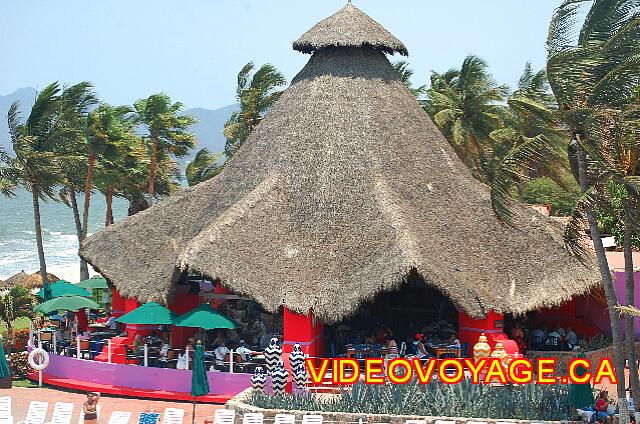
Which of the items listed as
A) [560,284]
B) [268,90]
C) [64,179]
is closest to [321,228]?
[560,284]

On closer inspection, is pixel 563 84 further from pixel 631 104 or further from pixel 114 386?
pixel 114 386

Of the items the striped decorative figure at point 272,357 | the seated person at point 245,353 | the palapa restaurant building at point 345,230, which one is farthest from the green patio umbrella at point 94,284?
the striped decorative figure at point 272,357

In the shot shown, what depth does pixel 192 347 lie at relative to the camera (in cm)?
2955

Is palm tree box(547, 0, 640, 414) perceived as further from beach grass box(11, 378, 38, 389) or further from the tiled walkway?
beach grass box(11, 378, 38, 389)

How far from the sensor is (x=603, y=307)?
3300 cm

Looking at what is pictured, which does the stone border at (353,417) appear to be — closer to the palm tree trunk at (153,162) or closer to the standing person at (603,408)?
the standing person at (603,408)

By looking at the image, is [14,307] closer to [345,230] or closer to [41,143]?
[41,143]

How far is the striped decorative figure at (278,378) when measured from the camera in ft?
79.8

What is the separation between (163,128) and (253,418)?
81.3ft

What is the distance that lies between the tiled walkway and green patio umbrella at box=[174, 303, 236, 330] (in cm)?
226

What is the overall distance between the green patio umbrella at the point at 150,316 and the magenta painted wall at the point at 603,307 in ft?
46.7

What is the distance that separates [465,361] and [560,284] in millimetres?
5362

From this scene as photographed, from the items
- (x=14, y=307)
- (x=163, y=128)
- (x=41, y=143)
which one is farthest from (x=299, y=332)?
(x=163, y=128)

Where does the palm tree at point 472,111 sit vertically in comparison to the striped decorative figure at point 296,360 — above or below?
above
